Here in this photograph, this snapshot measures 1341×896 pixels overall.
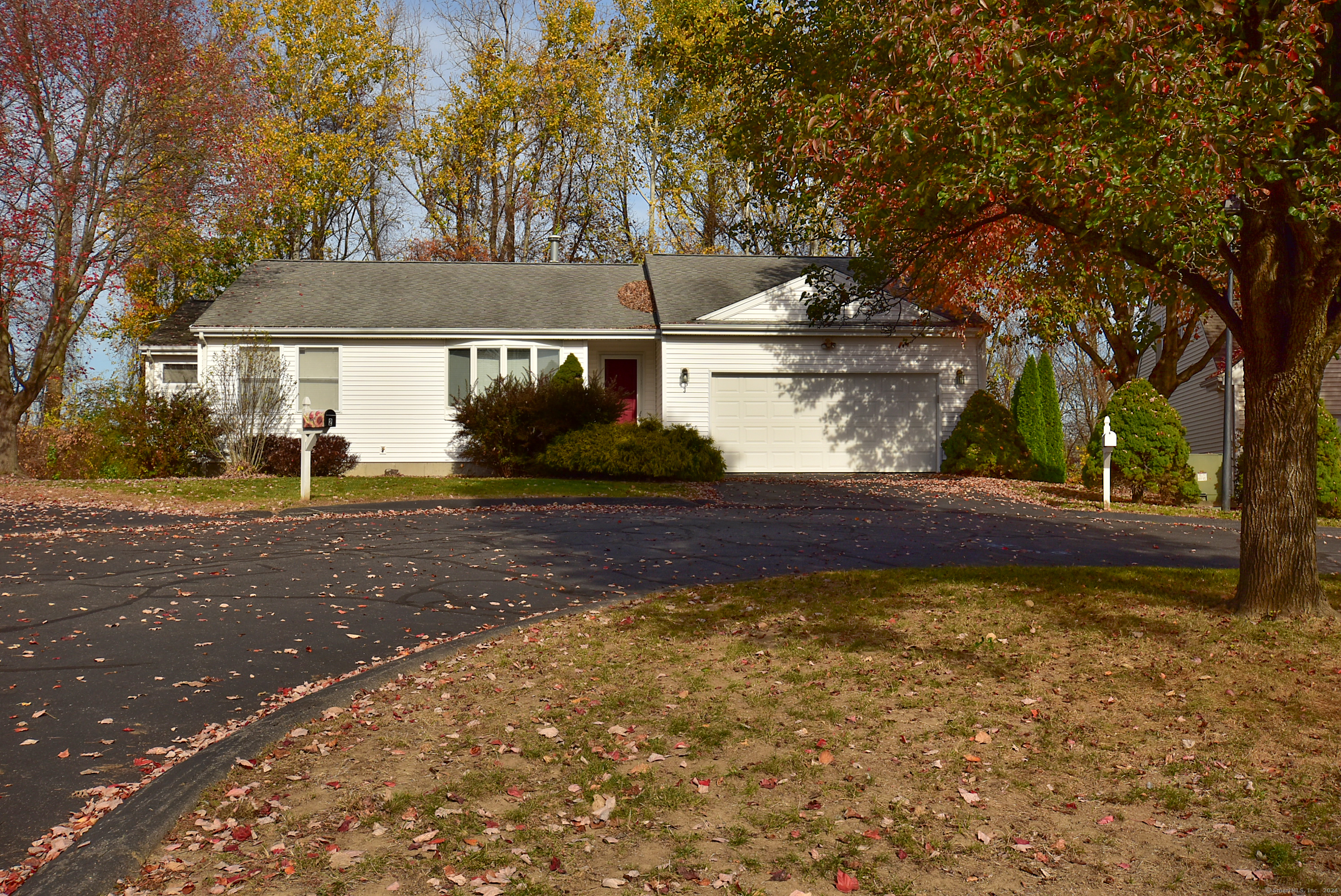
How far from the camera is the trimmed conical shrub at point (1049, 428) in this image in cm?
2086

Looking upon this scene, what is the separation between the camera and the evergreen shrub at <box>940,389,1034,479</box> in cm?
1892

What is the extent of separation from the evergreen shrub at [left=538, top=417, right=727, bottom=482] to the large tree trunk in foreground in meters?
11.0

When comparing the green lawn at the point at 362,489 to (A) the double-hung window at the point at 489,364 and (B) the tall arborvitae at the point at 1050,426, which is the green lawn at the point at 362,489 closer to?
(A) the double-hung window at the point at 489,364

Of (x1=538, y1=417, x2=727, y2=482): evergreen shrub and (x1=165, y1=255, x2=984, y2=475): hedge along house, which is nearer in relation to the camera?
(x1=538, y1=417, x2=727, y2=482): evergreen shrub

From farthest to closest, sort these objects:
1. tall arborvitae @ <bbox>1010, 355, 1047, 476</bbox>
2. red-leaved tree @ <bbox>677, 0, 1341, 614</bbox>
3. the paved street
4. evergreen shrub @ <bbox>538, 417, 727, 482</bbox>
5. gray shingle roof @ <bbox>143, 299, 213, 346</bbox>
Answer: gray shingle roof @ <bbox>143, 299, 213, 346</bbox> < tall arborvitae @ <bbox>1010, 355, 1047, 476</bbox> < evergreen shrub @ <bbox>538, 417, 727, 482</bbox> < red-leaved tree @ <bbox>677, 0, 1341, 614</bbox> < the paved street

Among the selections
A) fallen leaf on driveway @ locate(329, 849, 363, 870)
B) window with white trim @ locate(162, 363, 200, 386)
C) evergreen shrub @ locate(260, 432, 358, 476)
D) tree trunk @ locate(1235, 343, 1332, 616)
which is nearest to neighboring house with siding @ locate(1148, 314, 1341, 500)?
tree trunk @ locate(1235, 343, 1332, 616)

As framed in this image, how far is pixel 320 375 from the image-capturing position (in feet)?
66.4

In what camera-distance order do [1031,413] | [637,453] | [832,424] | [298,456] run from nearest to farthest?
1. [637,453]
2. [298,456]
3. [832,424]
4. [1031,413]

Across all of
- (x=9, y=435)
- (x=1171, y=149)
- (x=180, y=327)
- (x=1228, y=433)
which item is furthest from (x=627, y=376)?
(x=1171, y=149)

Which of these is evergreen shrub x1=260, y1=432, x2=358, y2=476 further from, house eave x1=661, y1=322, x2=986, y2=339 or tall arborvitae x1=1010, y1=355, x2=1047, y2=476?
tall arborvitae x1=1010, y1=355, x2=1047, y2=476

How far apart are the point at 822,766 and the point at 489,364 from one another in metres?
17.4

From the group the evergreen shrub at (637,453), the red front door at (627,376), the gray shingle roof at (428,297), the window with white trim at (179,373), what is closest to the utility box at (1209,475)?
the evergreen shrub at (637,453)

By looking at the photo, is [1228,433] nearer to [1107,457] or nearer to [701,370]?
[1107,457]

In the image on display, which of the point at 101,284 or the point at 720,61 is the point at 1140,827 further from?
the point at 101,284
